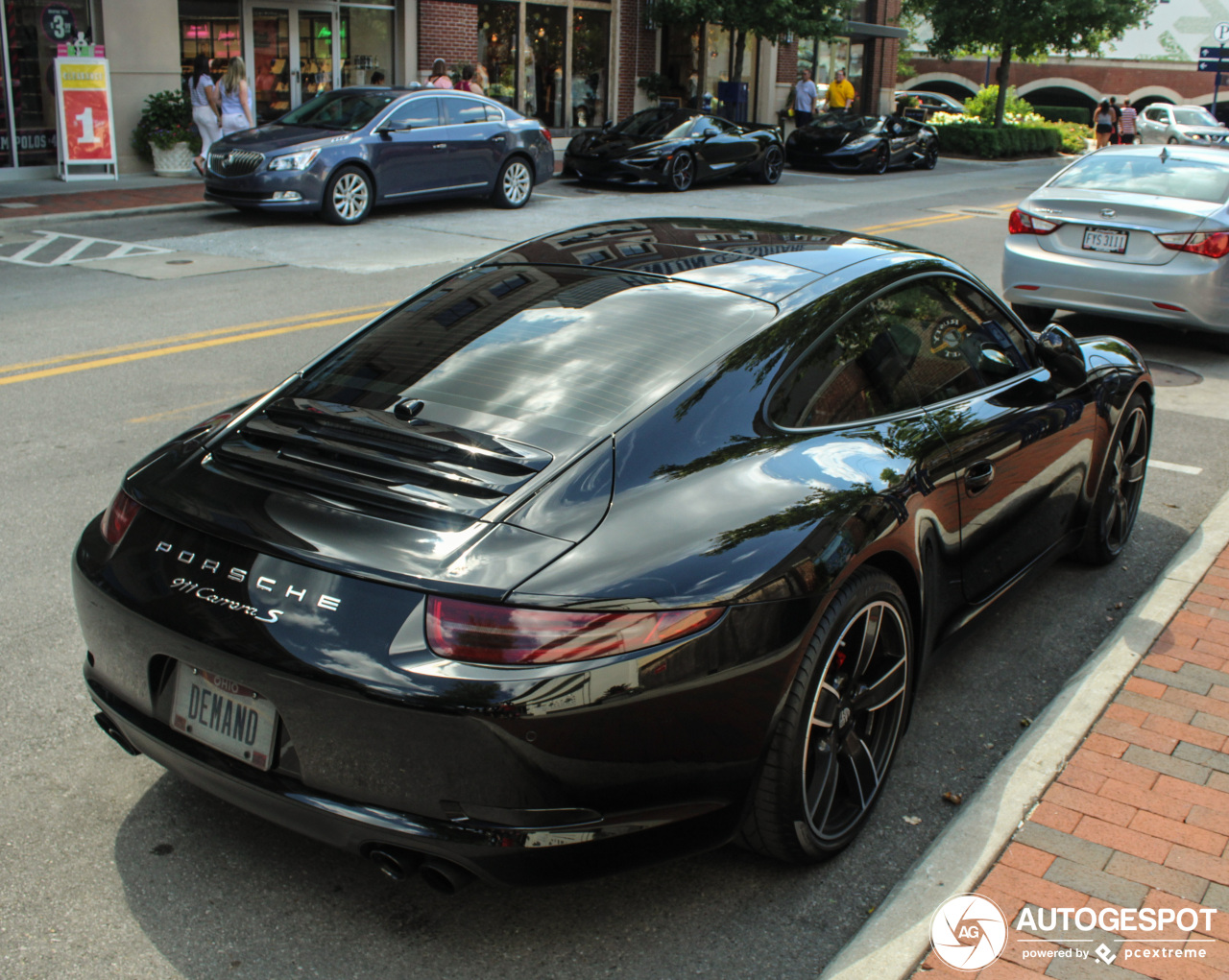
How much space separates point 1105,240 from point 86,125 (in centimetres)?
1449

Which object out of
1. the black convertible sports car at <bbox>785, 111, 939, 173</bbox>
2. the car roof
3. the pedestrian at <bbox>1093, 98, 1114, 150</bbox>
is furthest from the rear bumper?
the pedestrian at <bbox>1093, 98, 1114, 150</bbox>

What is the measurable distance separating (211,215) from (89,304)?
19.6ft

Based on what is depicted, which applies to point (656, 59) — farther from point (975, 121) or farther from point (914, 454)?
point (914, 454)

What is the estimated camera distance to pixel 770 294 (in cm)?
359

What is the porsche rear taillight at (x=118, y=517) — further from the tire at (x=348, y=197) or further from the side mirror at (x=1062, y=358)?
the tire at (x=348, y=197)

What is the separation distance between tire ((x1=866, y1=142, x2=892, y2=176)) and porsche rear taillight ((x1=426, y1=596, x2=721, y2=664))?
1029 inches

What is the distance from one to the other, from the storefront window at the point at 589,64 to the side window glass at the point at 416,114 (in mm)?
13604

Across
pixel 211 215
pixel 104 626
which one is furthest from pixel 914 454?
pixel 211 215

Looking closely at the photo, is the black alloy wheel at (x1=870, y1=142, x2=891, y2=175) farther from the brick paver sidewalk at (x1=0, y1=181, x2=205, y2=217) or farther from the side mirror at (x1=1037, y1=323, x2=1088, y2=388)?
the side mirror at (x1=1037, y1=323, x2=1088, y2=388)

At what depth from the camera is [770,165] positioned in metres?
23.0

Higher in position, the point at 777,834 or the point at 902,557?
the point at 902,557

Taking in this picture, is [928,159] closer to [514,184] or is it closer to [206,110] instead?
[514,184]

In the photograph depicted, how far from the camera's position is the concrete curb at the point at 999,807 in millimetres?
Answer: 2859

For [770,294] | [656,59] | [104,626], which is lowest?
[104,626]
